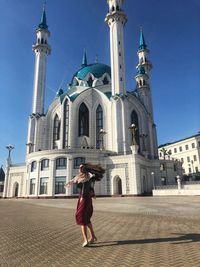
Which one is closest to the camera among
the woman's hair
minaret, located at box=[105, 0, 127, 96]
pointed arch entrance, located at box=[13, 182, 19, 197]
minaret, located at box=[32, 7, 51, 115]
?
the woman's hair

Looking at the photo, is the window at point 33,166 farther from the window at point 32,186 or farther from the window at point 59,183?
the window at point 59,183

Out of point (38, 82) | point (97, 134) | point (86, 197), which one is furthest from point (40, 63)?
point (86, 197)

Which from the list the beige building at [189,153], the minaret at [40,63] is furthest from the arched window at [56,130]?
the beige building at [189,153]

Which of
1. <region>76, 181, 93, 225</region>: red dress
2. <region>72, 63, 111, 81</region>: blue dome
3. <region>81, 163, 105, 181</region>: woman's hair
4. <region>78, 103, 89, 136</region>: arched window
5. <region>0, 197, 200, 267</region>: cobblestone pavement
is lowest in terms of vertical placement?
<region>0, 197, 200, 267</region>: cobblestone pavement

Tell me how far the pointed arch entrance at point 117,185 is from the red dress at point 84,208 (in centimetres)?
3551

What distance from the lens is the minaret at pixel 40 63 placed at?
189ft

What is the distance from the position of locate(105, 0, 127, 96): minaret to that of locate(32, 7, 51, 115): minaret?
18.7m

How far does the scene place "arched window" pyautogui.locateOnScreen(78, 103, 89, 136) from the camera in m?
53.2

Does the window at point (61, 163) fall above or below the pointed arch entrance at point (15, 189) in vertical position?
above

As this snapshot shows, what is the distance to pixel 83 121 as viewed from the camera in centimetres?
5441

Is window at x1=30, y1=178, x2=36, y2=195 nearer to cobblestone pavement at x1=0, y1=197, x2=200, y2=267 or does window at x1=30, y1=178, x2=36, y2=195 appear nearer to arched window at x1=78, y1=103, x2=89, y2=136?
arched window at x1=78, y1=103, x2=89, y2=136

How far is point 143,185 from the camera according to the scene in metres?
42.3

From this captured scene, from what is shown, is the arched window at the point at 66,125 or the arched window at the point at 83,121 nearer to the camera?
the arched window at the point at 66,125

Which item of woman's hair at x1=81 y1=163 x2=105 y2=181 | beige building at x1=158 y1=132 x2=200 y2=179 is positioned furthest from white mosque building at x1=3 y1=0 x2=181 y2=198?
woman's hair at x1=81 y1=163 x2=105 y2=181
